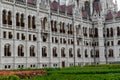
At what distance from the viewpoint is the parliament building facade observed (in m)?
60.5

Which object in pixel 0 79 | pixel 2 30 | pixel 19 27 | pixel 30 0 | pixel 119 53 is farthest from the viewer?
pixel 119 53

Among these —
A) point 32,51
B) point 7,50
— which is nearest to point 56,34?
point 32,51

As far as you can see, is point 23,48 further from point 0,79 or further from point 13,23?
point 0,79

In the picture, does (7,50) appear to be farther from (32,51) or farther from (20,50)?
(32,51)

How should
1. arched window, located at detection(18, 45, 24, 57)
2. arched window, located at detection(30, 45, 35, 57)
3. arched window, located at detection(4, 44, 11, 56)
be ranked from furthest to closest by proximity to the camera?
arched window, located at detection(30, 45, 35, 57)
arched window, located at detection(18, 45, 24, 57)
arched window, located at detection(4, 44, 11, 56)

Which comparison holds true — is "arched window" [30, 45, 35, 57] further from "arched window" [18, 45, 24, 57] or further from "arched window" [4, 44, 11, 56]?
"arched window" [4, 44, 11, 56]

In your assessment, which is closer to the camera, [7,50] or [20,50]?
[7,50]

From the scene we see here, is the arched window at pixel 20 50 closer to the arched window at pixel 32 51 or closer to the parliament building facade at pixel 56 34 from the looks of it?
the parliament building facade at pixel 56 34

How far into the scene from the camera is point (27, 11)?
6600 cm

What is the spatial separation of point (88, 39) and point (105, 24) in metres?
8.89

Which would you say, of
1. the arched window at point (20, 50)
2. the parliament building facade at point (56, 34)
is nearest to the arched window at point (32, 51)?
the parliament building facade at point (56, 34)

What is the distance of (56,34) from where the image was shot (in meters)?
75.7

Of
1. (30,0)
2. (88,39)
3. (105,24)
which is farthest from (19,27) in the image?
(105,24)

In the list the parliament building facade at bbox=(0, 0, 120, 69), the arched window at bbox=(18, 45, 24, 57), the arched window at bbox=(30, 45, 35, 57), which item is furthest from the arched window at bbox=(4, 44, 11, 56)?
the arched window at bbox=(30, 45, 35, 57)
